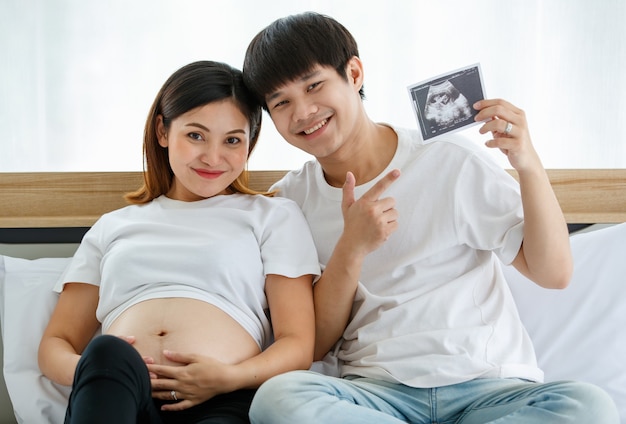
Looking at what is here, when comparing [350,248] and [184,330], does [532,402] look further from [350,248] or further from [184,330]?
[184,330]

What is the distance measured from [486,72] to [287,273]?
0.99 metres

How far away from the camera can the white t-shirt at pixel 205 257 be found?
1.46m

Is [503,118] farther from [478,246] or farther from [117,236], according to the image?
[117,236]

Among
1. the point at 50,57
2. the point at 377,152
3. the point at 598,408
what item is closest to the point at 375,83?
the point at 377,152

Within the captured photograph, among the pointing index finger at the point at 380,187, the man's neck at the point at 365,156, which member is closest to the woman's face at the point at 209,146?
the man's neck at the point at 365,156

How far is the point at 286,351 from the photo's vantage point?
1.37 m

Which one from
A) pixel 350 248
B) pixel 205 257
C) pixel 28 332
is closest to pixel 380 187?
pixel 350 248

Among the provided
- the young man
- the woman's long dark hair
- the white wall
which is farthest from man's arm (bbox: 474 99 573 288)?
the white wall

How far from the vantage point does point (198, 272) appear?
57.4 inches

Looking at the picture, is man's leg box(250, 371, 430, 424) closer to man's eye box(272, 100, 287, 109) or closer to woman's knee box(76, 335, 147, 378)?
woman's knee box(76, 335, 147, 378)

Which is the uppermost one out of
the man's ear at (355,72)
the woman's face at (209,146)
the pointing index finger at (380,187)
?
the man's ear at (355,72)

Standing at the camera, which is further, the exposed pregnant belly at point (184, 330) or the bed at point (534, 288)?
the bed at point (534, 288)

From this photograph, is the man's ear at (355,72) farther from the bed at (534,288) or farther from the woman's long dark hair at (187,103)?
the bed at (534,288)

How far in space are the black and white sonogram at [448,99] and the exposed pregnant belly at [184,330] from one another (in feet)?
1.86
